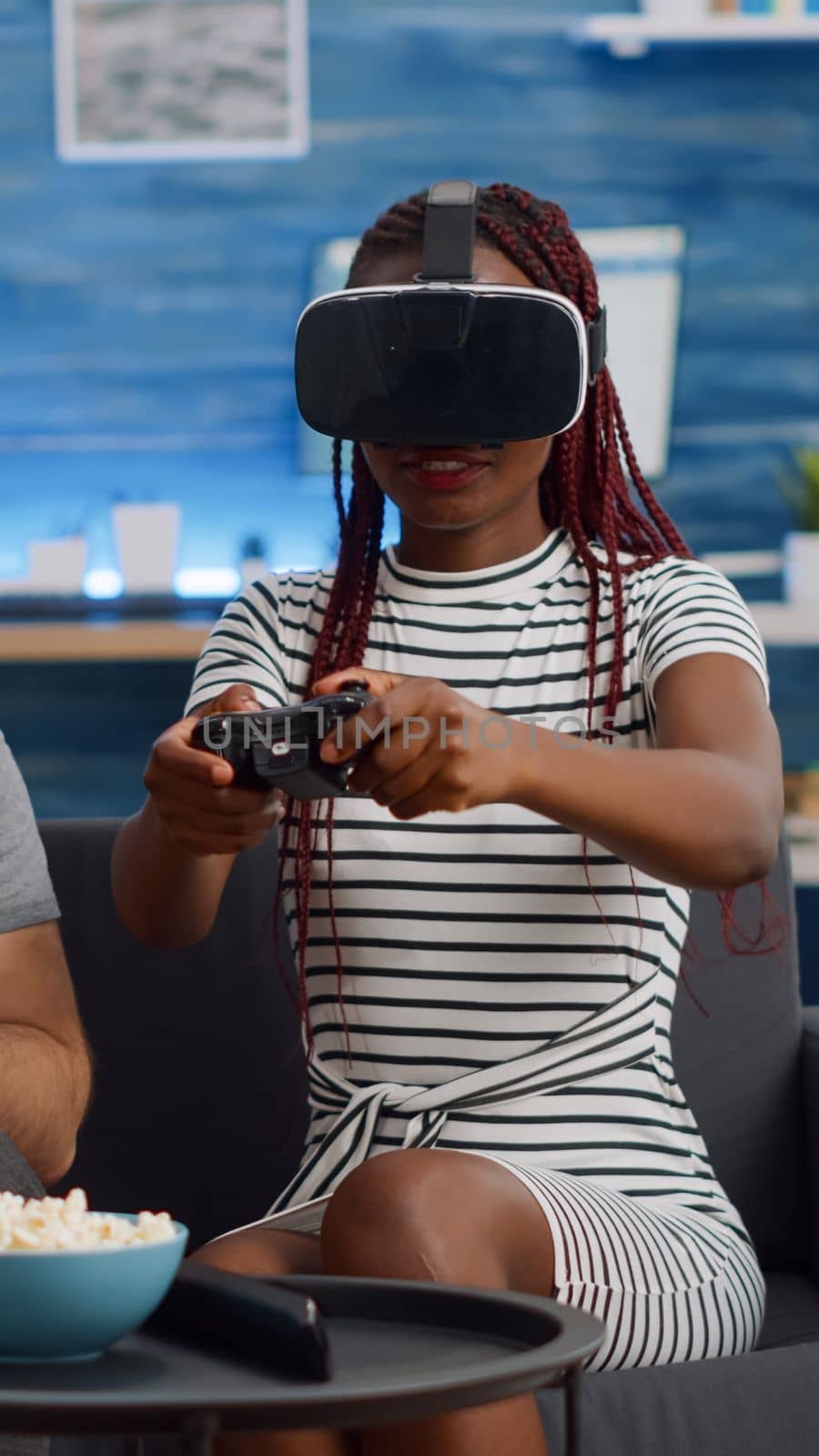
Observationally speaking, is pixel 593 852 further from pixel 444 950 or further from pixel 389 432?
pixel 389 432

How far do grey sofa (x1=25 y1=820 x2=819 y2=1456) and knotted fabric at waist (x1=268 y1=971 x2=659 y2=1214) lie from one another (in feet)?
1.24

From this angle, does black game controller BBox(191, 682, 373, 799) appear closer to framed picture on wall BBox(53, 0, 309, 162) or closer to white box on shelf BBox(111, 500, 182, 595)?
white box on shelf BBox(111, 500, 182, 595)

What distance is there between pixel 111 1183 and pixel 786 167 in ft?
7.74

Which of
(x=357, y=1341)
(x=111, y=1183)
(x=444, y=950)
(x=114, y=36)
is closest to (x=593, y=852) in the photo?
(x=444, y=950)

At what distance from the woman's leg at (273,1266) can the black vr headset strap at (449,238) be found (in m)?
0.64

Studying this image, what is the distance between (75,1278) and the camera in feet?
2.10

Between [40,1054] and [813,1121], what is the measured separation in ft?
2.36

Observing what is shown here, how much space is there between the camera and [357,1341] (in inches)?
27.5

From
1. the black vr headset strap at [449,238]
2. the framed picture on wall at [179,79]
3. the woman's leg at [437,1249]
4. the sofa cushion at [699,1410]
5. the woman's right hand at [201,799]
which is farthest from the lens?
the framed picture on wall at [179,79]

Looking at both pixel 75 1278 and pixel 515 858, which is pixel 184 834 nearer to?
pixel 515 858

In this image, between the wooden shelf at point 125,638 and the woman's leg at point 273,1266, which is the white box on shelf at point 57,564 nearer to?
the wooden shelf at point 125,638

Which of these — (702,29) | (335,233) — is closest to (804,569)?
(702,29)

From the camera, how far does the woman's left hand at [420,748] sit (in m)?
0.87

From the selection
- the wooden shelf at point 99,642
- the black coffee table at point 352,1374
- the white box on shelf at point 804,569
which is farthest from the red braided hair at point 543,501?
the white box on shelf at point 804,569
